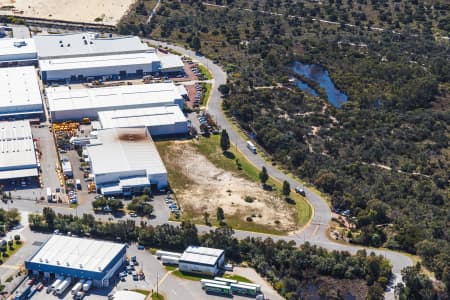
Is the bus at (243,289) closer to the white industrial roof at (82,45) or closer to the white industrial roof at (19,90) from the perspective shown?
the white industrial roof at (19,90)

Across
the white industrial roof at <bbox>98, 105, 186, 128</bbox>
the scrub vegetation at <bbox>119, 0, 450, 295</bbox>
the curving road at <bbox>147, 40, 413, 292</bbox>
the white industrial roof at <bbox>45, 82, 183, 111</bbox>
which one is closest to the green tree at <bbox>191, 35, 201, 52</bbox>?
the scrub vegetation at <bbox>119, 0, 450, 295</bbox>

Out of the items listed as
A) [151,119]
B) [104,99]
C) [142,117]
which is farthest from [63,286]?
[104,99]

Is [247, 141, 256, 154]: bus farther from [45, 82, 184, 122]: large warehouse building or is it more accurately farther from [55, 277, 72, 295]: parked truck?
[55, 277, 72, 295]: parked truck

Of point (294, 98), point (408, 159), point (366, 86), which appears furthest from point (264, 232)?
point (366, 86)

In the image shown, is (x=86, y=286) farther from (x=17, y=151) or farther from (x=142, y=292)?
(x=17, y=151)

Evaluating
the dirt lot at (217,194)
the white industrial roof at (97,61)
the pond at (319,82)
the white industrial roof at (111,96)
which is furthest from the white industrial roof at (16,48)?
the pond at (319,82)
